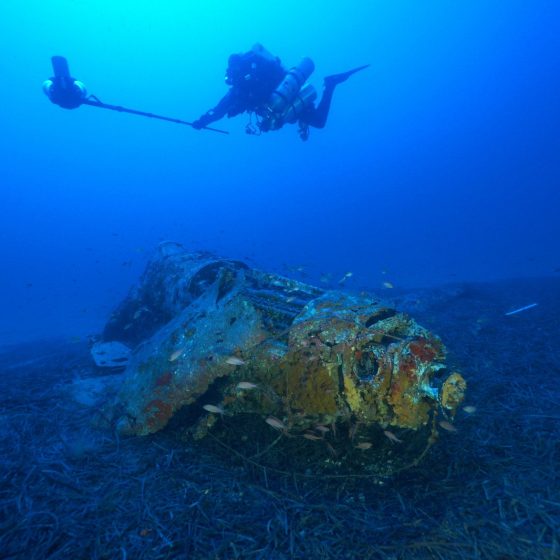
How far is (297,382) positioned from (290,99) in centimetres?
913

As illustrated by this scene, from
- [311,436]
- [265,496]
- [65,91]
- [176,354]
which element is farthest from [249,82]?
[265,496]

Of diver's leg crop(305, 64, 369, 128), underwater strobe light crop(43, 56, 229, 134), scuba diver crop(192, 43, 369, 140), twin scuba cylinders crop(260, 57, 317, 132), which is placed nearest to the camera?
underwater strobe light crop(43, 56, 229, 134)

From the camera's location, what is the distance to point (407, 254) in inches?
3187

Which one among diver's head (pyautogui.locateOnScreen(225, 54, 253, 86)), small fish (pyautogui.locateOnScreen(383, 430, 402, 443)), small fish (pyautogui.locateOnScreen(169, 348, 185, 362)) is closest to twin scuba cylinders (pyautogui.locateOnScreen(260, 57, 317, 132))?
diver's head (pyautogui.locateOnScreen(225, 54, 253, 86))

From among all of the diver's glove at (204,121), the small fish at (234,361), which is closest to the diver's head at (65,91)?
the diver's glove at (204,121)

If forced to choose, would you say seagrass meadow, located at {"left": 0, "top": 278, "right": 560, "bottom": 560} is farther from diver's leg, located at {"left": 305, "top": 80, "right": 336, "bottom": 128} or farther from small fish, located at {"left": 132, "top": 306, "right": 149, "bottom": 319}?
diver's leg, located at {"left": 305, "top": 80, "right": 336, "bottom": 128}

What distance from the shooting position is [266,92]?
10.4 m

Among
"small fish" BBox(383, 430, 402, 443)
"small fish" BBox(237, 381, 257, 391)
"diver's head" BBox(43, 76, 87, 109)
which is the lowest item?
"small fish" BBox(383, 430, 402, 443)

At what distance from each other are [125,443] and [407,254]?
84.8 metres

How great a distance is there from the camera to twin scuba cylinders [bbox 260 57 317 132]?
9.41m

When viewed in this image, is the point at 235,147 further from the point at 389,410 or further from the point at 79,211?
the point at 389,410

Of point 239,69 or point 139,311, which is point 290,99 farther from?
point 139,311

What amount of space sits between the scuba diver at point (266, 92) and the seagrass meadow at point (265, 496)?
9016mm

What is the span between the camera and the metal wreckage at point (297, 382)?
103 inches
